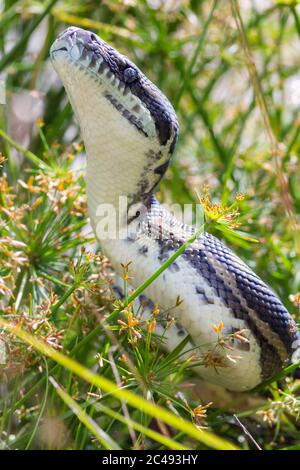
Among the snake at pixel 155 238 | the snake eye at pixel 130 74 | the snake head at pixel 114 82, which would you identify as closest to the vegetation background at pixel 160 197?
the snake at pixel 155 238

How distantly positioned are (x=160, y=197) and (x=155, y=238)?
106 centimetres

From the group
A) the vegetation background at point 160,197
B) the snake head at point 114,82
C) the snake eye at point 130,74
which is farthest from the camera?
the snake eye at point 130,74

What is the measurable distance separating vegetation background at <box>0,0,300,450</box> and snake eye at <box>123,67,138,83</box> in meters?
0.42

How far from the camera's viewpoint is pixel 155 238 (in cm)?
265

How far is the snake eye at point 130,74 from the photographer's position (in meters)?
2.61

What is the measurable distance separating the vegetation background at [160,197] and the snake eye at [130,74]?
16.4 inches

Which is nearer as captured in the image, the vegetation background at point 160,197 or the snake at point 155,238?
the vegetation background at point 160,197

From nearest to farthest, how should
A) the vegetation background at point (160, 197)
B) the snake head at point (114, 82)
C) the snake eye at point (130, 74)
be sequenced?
the vegetation background at point (160, 197), the snake head at point (114, 82), the snake eye at point (130, 74)

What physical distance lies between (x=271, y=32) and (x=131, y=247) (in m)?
2.70

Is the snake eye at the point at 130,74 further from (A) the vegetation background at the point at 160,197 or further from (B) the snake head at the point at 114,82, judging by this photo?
(A) the vegetation background at the point at 160,197

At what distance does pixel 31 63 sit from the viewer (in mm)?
4383

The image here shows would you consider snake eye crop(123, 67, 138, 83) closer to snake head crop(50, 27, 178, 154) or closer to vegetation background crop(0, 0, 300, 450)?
snake head crop(50, 27, 178, 154)

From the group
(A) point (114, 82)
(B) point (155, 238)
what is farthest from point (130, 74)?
(B) point (155, 238)

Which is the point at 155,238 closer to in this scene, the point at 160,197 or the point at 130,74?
the point at 130,74
